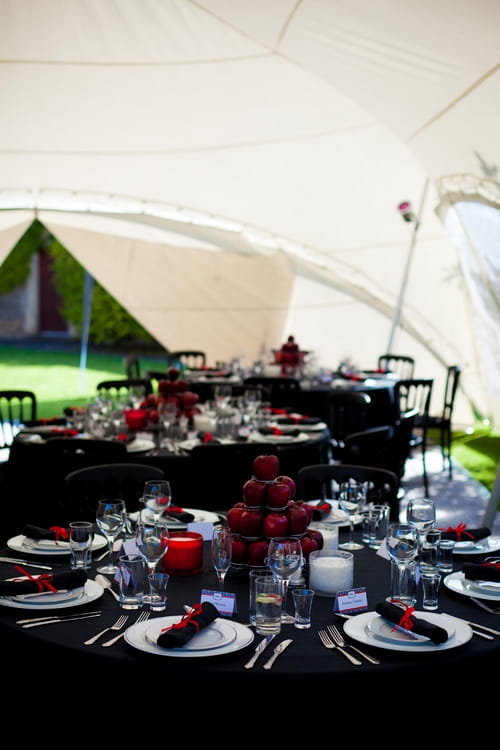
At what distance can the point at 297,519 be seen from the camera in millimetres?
2576

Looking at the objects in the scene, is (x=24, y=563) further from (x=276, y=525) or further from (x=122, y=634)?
(x=276, y=525)

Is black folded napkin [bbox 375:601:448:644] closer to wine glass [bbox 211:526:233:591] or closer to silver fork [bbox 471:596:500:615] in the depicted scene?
silver fork [bbox 471:596:500:615]

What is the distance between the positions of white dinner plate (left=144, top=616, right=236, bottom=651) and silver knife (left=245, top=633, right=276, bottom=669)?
0.07 meters

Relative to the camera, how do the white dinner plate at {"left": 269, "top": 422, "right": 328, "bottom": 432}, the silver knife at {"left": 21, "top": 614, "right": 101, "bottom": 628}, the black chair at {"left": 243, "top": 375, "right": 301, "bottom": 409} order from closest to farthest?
the silver knife at {"left": 21, "top": 614, "right": 101, "bottom": 628} → the white dinner plate at {"left": 269, "top": 422, "right": 328, "bottom": 432} → the black chair at {"left": 243, "top": 375, "right": 301, "bottom": 409}

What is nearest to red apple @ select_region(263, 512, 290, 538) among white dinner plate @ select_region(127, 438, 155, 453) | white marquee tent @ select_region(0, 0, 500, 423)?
white dinner plate @ select_region(127, 438, 155, 453)

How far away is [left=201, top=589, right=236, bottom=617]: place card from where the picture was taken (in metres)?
2.28

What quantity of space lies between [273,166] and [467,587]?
8.02m

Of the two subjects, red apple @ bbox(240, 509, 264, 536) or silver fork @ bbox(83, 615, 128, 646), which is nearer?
silver fork @ bbox(83, 615, 128, 646)

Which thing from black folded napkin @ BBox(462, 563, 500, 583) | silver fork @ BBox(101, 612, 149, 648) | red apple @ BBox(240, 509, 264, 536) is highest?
red apple @ BBox(240, 509, 264, 536)

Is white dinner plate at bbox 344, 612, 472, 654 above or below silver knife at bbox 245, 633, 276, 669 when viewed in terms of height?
above

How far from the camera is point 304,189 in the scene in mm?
10359

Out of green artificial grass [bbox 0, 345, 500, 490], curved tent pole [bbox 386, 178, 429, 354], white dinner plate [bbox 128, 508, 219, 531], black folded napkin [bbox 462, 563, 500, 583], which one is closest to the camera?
black folded napkin [bbox 462, 563, 500, 583]

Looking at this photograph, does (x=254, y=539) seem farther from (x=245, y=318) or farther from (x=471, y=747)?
(x=245, y=318)

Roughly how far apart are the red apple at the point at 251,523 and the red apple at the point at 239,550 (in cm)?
3
